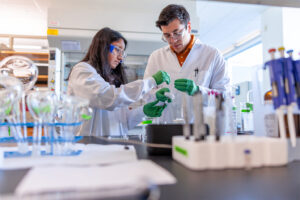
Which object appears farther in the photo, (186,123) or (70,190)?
(186,123)

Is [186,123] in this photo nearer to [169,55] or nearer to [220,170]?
[220,170]

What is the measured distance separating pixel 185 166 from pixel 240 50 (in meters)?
6.50

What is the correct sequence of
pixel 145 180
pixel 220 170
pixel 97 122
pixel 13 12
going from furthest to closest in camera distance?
pixel 13 12 → pixel 97 122 → pixel 220 170 → pixel 145 180

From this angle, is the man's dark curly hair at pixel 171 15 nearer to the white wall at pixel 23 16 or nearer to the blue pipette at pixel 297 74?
the blue pipette at pixel 297 74

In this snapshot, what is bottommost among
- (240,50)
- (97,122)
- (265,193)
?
(265,193)

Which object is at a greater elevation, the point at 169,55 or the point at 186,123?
the point at 169,55

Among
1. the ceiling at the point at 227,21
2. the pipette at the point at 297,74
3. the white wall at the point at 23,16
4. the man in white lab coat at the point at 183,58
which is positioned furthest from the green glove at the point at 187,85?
the white wall at the point at 23,16

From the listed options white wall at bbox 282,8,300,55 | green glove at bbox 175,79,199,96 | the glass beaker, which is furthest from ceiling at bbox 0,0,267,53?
the glass beaker

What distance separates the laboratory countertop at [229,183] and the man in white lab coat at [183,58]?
1120 mm

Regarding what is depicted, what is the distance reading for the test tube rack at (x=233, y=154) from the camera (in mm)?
685

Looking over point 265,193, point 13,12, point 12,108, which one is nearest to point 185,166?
point 265,193

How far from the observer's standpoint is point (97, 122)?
6.00 ft

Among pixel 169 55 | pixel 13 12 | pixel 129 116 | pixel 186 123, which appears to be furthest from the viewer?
pixel 13 12

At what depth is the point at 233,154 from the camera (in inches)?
27.5
